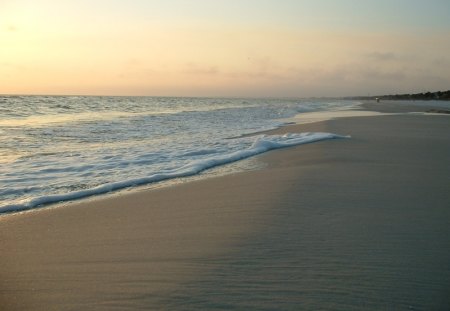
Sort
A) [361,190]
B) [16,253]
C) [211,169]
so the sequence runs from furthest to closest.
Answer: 1. [211,169]
2. [361,190]
3. [16,253]

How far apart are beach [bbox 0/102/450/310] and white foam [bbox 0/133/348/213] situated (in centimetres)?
37

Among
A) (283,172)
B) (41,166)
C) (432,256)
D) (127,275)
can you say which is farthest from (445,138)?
(127,275)

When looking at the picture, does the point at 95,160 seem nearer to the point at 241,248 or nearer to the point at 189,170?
the point at 189,170

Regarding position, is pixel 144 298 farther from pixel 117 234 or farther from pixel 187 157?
pixel 187 157

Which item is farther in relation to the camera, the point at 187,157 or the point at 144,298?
the point at 187,157

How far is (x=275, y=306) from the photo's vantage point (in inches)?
99.4

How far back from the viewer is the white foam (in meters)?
5.31

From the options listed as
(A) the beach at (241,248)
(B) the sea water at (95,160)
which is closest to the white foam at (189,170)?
(B) the sea water at (95,160)

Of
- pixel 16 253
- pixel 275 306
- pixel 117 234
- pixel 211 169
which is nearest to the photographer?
pixel 275 306

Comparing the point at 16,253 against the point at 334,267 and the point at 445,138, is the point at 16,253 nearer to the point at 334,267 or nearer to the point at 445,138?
the point at 334,267

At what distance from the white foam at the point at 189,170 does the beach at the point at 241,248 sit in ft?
1.20

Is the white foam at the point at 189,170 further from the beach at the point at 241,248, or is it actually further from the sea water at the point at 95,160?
the beach at the point at 241,248

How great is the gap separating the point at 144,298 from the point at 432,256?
222 cm

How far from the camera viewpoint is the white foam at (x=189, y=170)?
5309 millimetres
